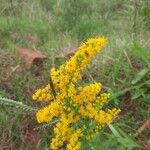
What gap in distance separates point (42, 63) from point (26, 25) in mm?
907

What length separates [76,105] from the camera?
322 centimetres

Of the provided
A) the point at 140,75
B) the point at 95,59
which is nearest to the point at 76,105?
the point at 140,75

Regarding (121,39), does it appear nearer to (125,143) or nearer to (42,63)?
(42,63)

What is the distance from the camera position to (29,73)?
174 inches

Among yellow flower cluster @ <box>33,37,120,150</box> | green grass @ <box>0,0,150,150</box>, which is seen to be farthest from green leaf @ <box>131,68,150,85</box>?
yellow flower cluster @ <box>33,37,120,150</box>

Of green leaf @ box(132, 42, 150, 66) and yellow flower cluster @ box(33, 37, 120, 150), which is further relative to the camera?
green leaf @ box(132, 42, 150, 66)

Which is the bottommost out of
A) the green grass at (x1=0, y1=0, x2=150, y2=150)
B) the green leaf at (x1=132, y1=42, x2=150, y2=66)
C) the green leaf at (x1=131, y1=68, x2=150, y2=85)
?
the green grass at (x1=0, y1=0, x2=150, y2=150)

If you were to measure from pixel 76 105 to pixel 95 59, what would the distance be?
121 cm

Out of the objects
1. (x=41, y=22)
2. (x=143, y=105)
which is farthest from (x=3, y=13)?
(x=143, y=105)

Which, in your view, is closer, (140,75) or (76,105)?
(76,105)

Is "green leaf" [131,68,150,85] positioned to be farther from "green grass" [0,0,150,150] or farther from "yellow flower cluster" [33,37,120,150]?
"yellow flower cluster" [33,37,120,150]

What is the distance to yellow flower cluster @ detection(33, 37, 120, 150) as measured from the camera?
3.21m

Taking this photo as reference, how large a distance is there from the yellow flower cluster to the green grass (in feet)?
0.34

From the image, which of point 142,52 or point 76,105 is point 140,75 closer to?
point 142,52
